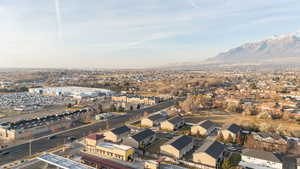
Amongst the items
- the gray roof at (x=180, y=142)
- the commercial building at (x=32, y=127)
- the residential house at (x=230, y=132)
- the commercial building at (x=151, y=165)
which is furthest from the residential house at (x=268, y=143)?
the commercial building at (x=32, y=127)

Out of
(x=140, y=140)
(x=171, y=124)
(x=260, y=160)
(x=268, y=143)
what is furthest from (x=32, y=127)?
(x=268, y=143)

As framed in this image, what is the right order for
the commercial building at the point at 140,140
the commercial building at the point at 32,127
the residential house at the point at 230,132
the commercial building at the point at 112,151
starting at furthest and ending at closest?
the commercial building at the point at 32,127
the residential house at the point at 230,132
the commercial building at the point at 140,140
the commercial building at the point at 112,151

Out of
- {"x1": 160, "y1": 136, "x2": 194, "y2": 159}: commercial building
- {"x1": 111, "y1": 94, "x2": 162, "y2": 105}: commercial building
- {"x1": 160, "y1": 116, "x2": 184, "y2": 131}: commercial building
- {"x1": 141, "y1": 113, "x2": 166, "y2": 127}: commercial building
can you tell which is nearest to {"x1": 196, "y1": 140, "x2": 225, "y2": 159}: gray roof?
{"x1": 160, "y1": 136, "x2": 194, "y2": 159}: commercial building

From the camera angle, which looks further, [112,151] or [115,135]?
[115,135]

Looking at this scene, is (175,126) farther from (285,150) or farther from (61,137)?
(61,137)

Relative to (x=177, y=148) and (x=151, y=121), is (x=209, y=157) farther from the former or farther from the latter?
(x=151, y=121)

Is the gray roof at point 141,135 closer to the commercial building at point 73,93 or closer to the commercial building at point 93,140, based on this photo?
the commercial building at point 93,140
